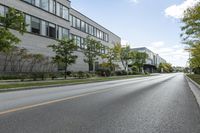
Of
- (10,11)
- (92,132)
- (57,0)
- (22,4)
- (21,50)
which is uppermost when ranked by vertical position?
(57,0)

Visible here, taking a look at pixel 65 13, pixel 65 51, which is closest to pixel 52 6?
pixel 65 13

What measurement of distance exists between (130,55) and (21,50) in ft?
160

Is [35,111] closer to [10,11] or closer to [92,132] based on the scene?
[92,132]

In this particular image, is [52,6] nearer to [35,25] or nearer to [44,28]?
[44,28]

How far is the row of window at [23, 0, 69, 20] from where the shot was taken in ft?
135

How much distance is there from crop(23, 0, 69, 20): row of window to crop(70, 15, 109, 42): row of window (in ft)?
20.7

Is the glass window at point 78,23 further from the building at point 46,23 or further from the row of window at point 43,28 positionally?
the row of window at point 43,28

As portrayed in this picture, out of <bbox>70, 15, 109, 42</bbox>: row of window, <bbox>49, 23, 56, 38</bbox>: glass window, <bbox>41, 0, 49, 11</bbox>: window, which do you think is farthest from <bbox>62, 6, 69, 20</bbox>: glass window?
<bbox>41, 0, 49, 11</bbox>: window

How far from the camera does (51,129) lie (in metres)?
5.90

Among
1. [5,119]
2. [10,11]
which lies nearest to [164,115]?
[5,119]

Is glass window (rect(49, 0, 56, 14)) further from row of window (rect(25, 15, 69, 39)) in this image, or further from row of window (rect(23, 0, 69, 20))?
row of window (rect(25, 15, 69, 39))

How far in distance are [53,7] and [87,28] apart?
19.6 metres

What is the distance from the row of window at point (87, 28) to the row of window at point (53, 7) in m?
6.30

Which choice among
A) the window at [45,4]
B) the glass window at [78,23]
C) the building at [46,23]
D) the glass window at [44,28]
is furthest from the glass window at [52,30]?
the glass window at [78,23]
